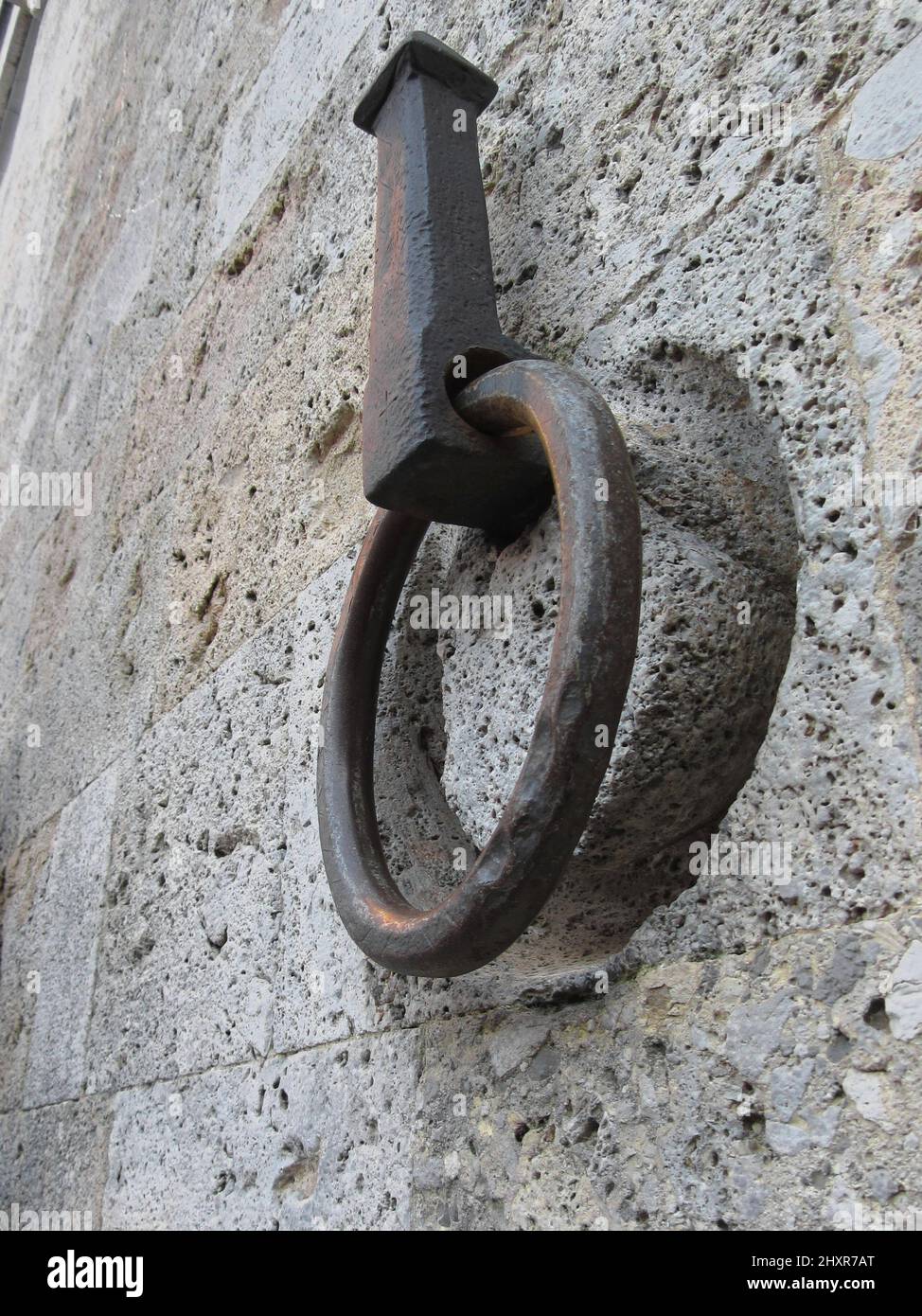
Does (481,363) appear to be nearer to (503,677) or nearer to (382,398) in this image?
(382,398)

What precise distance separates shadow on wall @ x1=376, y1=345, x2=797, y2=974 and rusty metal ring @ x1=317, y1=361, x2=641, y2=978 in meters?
0.08

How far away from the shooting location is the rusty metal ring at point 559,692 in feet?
1.84

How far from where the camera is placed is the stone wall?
57 cm

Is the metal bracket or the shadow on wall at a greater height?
the metal bracket
